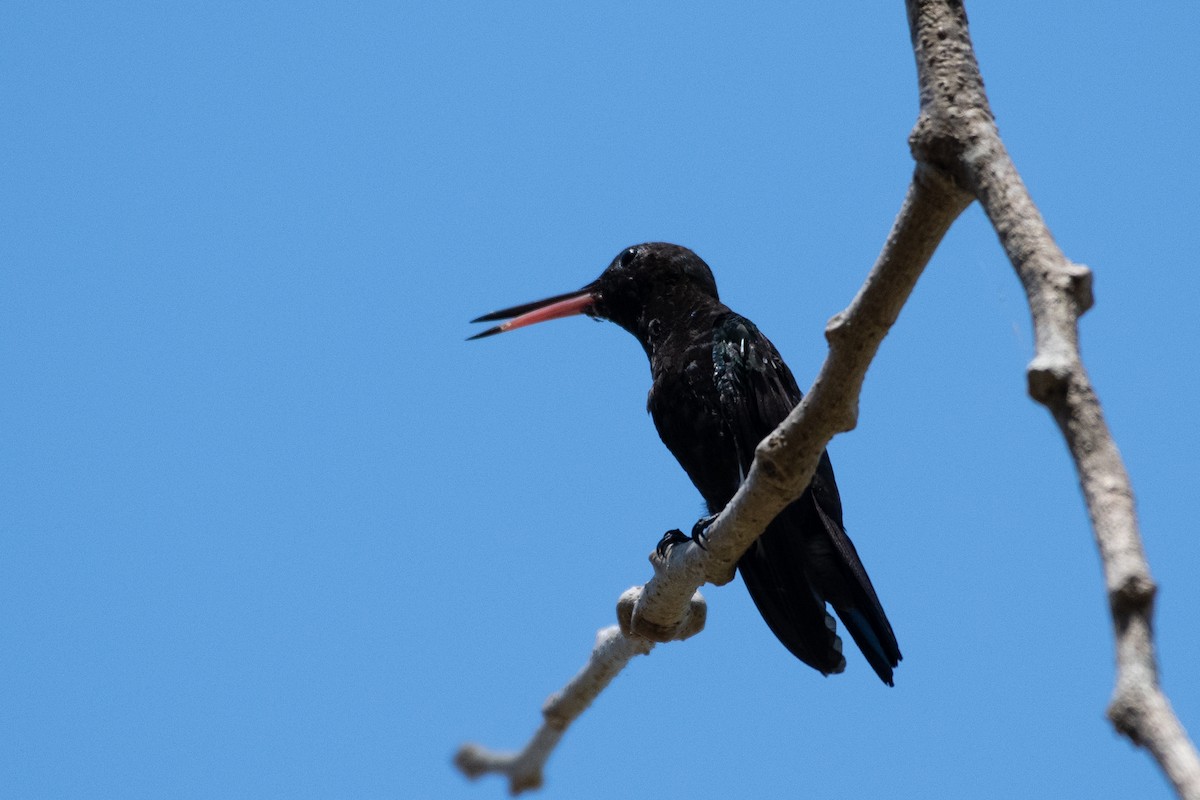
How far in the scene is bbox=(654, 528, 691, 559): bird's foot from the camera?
468cm

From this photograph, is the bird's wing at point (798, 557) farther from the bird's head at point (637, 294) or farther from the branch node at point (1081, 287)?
the branch node at point (1081, 287)

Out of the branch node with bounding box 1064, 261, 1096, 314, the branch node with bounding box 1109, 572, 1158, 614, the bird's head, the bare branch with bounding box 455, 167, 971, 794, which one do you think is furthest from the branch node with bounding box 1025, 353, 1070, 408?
the bird's head

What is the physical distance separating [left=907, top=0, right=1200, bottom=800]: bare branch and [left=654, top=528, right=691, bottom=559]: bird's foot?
2.44 m

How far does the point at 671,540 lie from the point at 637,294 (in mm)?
1504

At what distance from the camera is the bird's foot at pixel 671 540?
15.4 ft

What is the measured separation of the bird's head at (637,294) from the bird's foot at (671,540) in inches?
46.9

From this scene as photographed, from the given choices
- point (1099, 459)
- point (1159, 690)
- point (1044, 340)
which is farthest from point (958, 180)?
point (1159, 690)

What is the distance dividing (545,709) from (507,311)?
261cm

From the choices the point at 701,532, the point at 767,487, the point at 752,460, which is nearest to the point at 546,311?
the point at 752,460

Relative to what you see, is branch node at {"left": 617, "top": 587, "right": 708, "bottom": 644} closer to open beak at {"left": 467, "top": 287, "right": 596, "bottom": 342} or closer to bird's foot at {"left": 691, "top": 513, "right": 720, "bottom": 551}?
bird's foot at {"left": 691, "top": 513, "right": 720, "bottom": 551}

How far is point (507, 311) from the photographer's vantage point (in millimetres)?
6195

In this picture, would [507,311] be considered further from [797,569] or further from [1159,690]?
[1159,690]

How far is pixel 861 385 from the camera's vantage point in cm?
285

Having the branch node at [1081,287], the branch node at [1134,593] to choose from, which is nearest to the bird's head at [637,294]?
the branch node at [1081,287]
